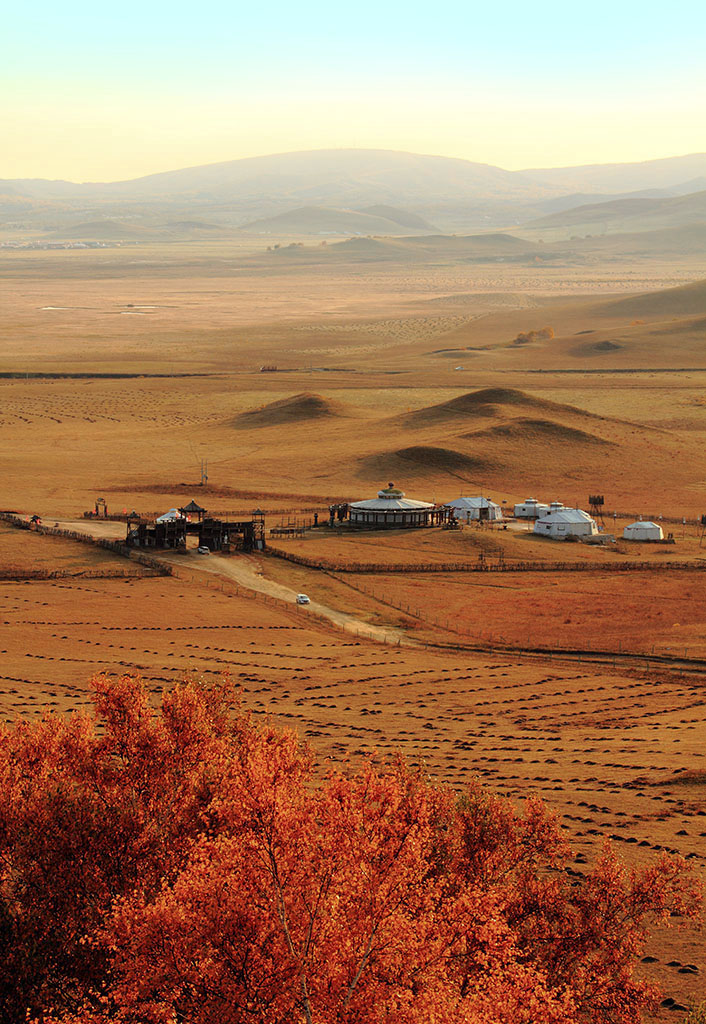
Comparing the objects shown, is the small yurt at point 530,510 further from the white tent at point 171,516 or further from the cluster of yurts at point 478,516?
the white tent at point 171,516

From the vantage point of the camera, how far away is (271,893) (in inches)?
821

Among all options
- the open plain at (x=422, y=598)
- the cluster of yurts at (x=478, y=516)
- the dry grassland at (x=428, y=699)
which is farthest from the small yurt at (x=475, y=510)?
the dry grassland at (x=428, y=699)

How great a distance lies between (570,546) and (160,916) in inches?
2681

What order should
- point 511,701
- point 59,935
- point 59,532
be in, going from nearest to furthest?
1. point 59,935
2. point 511,701
3. point 59,532

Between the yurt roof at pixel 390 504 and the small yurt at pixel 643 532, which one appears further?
the yurt roof at pixel 390 504

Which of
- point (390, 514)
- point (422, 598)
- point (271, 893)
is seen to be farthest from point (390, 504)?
point (271, 893)

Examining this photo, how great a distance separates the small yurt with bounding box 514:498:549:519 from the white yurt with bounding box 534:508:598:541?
5899mm

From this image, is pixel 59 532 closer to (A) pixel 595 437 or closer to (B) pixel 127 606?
(B) pixel 127 606

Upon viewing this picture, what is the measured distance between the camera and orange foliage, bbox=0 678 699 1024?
20.1 m

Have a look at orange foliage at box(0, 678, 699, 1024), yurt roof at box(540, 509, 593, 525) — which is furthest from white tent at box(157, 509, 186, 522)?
orange foliage at box(0, 678, 699, 1024)

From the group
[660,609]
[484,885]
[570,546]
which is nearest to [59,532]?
[570,546]

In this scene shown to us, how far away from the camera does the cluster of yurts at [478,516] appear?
89250 mm

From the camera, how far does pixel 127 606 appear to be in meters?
67.6

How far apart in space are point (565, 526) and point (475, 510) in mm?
8373
